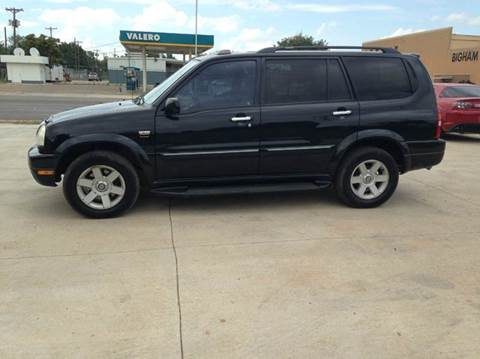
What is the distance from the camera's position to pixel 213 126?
5.23 meters

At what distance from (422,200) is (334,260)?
105 inches

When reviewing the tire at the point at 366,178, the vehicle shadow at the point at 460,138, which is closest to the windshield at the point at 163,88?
the tire at the point at 366,178

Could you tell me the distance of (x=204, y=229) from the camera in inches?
194

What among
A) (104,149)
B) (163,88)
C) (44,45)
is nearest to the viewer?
(104,149)

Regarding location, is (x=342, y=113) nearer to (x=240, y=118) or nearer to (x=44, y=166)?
(x=240, y=118)

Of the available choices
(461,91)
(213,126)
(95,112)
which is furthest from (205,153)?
(461,91)

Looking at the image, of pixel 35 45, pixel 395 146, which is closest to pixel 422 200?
pixel 395 146

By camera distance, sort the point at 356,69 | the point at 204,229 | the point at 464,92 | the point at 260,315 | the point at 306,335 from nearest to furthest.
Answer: the point at 306,335
the point at 260,315
the point at 204,229
the point at 356,69
the point at 464,92

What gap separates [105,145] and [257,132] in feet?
5.62

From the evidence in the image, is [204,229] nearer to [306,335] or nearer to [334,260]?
[334,260]

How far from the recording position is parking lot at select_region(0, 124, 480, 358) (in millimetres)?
2928

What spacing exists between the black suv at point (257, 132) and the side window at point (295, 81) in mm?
12

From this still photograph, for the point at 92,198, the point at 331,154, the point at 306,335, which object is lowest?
the point at 306,335

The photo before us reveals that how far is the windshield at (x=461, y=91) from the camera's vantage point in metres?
11.6
